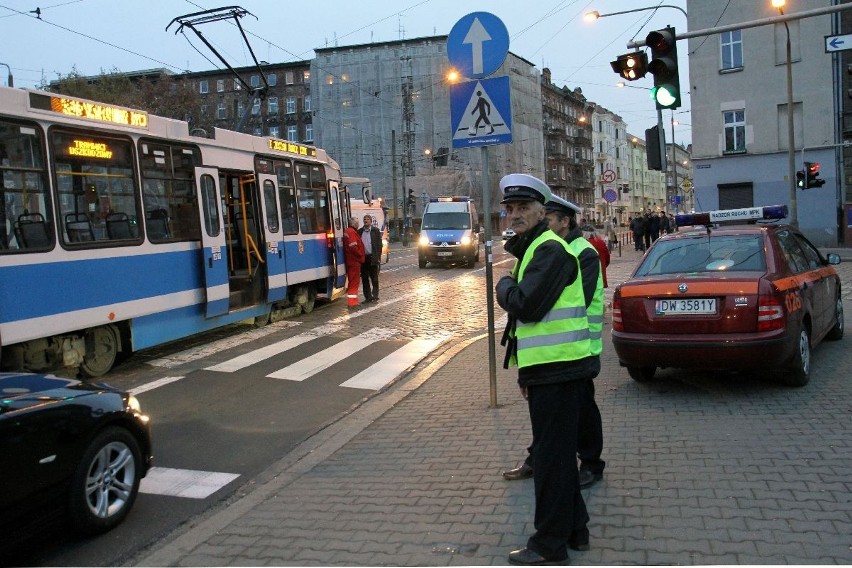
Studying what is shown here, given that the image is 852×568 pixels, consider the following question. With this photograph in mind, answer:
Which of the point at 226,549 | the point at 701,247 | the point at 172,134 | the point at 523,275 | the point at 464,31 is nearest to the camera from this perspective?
the point at 523,275

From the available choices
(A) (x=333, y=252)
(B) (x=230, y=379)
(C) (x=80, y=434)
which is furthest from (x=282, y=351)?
(C) (x=80, y=434)

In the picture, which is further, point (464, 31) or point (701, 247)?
point (701, 247)

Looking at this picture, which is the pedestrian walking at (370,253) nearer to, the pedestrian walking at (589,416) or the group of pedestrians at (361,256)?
the group of pedestrians at (361,256)

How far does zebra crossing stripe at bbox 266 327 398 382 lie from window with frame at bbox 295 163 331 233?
3299 mm

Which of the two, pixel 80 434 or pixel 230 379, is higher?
pixel 80 434

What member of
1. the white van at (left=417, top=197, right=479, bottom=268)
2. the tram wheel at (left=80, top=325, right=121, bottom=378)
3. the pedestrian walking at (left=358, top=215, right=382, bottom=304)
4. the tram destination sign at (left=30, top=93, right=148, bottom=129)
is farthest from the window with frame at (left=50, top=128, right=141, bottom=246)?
the white van at (left=417, top=197, right=479, bottom=268)

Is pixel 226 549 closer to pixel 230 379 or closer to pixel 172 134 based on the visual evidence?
pixel 230 379

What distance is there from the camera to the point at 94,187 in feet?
29.7

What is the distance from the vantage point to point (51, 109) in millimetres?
8344

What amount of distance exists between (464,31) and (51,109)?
186 inches

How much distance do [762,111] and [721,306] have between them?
31439 millimetres

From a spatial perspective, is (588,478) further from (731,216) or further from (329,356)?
(329,356)

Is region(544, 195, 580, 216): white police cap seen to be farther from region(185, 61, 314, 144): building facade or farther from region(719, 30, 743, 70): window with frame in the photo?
region(185, 61, 314, 144): building facade

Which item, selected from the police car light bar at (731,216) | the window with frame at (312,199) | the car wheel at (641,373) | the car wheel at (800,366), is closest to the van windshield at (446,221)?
the window with frame at (312,199)
